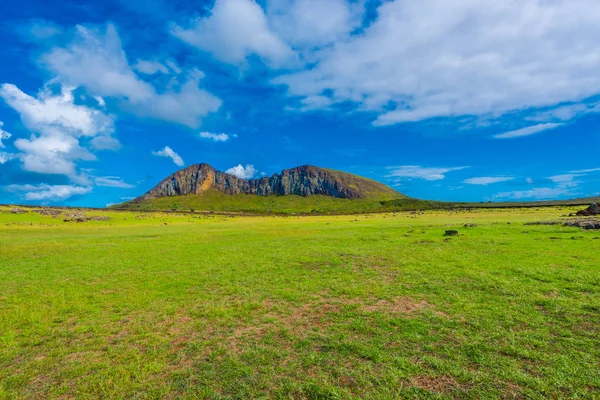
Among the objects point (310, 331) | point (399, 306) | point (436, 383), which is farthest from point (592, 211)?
point (310, 331)

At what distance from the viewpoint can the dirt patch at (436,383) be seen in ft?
22.9

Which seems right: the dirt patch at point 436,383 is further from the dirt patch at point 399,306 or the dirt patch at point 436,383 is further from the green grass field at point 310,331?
the dirt patch at point 399,306

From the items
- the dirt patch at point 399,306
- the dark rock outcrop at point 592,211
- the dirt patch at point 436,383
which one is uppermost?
the dark rock outcrop at point 592,211

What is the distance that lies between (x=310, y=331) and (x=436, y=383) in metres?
4.59

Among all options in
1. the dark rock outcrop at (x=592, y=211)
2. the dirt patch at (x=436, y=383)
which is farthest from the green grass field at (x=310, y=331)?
the dark rock outcrop at (x=592, y=211)

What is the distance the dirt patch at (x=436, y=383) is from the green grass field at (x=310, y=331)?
4cm

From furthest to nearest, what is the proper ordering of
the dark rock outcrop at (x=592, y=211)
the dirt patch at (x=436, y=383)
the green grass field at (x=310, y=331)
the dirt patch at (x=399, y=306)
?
the dark rock outcrop at (x=592, y=211) < the dirt patch at (x=399, y=306) < the green grass field at (x=310, y=331) < the dirt patch at (x=436, y=383)

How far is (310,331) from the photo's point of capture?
1053 centimetres

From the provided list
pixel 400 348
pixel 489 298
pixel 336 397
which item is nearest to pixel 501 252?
pixel 489 298

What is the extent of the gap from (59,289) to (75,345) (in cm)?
949

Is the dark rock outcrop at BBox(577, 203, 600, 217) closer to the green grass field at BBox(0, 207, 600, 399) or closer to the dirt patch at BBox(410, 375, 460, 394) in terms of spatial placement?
the green grass field at BBox(0, 207, 600, 399)

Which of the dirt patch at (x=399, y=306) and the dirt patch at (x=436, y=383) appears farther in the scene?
the dirt patch at (x=399, y=306)

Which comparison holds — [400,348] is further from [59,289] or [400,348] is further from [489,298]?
[59,289]

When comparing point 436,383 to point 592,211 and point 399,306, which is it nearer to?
point 399,306
